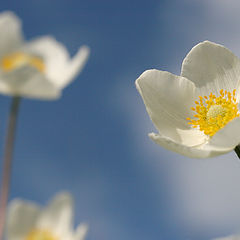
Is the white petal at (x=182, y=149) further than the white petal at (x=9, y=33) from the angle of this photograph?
Yes

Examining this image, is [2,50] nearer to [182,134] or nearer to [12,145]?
[12,145]

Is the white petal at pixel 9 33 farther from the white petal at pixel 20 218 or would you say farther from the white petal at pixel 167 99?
the white petal at pixel 167 99

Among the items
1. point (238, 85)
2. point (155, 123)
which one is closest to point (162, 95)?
point (155, 123)

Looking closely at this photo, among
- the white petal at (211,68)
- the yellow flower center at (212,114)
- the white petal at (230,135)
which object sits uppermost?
the white petal at (211,68)

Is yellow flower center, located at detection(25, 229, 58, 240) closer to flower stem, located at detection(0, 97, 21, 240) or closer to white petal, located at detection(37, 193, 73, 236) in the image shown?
white petal, located at detection(37, 193, 73, 236)

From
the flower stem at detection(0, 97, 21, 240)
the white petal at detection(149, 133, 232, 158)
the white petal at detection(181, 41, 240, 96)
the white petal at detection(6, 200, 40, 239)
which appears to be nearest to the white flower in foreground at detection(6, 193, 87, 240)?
the white petal at detection(6, 200, 40, 239)

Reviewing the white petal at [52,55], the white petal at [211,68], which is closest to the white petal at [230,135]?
the white petal at [211,68]
